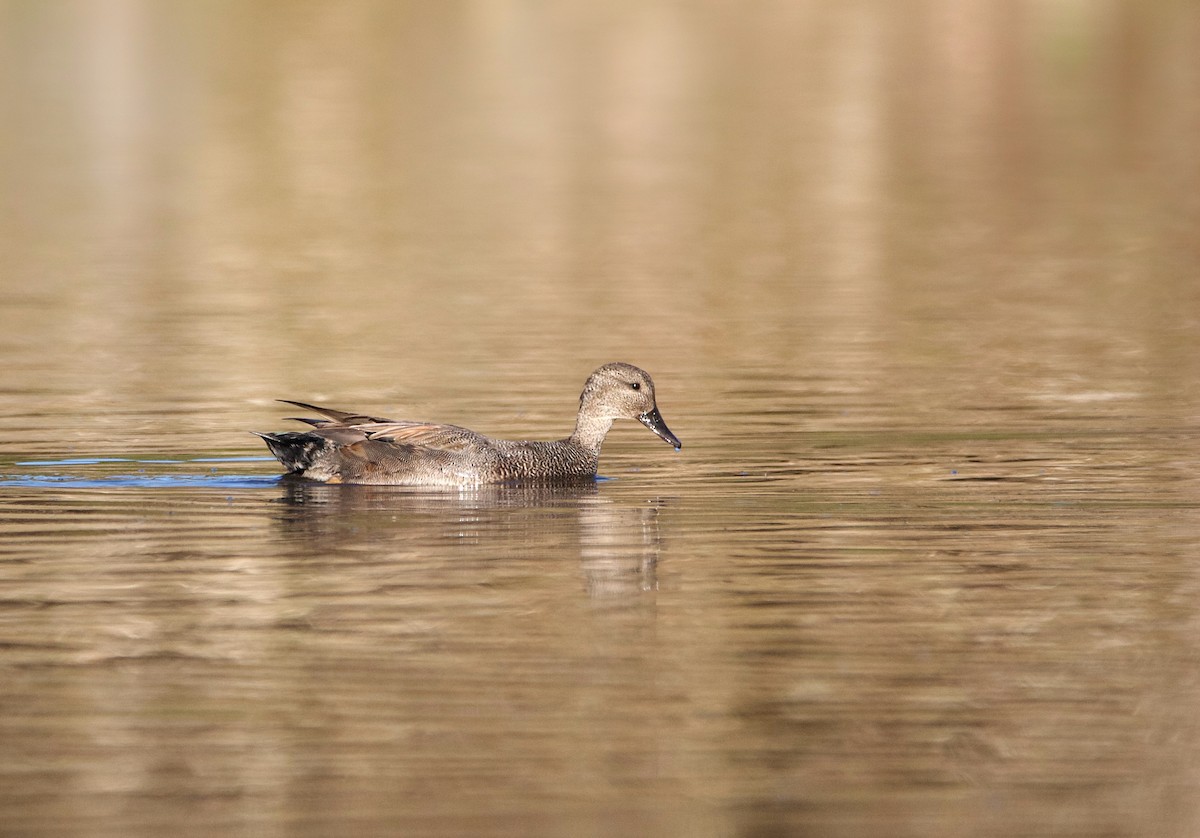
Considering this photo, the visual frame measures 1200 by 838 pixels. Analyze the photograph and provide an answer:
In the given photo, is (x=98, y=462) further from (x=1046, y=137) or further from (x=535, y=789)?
(x=1046, y=137)

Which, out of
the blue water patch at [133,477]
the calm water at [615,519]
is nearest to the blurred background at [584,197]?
the calm water at [615,519]

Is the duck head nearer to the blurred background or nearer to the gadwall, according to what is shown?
the gadwall

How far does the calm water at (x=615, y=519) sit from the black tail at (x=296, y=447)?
28cm

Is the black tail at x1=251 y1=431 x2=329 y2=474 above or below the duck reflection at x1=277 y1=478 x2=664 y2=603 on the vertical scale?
above

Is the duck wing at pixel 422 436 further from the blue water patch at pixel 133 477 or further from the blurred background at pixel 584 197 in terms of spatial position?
the blurred background at pixel 584 197

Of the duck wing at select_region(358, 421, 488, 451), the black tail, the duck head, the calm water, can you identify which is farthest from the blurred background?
the duck head

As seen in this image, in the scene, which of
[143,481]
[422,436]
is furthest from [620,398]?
[143,481]

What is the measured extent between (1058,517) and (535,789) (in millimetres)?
5538

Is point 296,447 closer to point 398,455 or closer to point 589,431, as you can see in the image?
point 398,455

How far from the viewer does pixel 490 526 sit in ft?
39.3

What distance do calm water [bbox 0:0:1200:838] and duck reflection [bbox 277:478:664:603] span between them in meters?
0.05

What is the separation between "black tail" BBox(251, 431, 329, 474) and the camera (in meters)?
13.4

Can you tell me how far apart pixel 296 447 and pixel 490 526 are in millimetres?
1981

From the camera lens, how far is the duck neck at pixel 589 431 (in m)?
14.1
